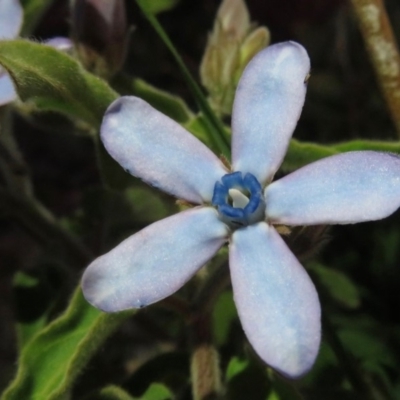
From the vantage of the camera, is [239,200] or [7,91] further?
[7,91]

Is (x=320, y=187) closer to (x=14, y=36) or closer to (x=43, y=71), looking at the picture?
(x=43, y=71)

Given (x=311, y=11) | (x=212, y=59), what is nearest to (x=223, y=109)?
(x=212, y=59)

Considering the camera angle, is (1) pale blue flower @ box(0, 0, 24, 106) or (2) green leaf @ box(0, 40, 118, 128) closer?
(2) green leaf @ box(0, 40, 118, 128)

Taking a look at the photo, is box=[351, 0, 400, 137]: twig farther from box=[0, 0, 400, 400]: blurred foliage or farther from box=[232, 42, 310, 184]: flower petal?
box=[232, 42, 310, 184]: flower petal

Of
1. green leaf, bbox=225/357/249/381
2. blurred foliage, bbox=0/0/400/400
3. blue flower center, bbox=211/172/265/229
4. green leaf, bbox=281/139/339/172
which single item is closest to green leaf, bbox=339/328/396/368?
blurred foliage, bbox=0/0/400/400

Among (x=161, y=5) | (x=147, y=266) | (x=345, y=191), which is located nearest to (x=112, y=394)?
(x=147, y=266)

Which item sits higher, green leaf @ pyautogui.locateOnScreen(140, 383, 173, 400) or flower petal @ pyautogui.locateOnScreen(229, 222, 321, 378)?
flower petal @ pyautogui.locateOnScreen(229, 222, 321, 378)

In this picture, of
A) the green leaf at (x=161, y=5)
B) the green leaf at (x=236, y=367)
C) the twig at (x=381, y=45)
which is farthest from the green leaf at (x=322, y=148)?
the green leaf at (x=161, y=5)

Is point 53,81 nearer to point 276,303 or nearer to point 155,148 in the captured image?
point 155,148
